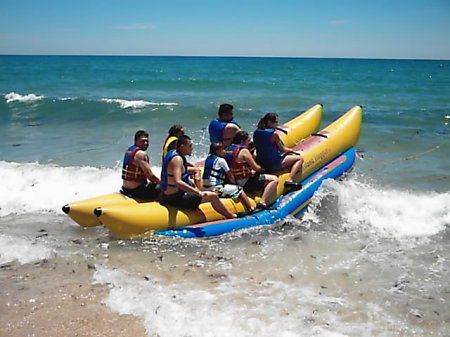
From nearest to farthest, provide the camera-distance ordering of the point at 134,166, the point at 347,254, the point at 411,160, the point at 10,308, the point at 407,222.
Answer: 1. the point at 10,308
2. the point at 347,254
3. the point at 134,166
4. the point at 407,222
5. the point at 411,160

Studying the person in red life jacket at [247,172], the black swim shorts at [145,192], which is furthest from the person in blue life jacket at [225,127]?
the black swim shorts at [145,192]

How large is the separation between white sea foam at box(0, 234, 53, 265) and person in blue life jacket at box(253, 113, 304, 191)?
2.39 m

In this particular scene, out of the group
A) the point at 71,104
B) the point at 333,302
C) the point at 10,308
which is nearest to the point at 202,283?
the point at 333,302

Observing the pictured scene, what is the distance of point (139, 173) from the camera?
4539mm

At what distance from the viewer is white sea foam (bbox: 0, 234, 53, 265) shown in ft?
13.0

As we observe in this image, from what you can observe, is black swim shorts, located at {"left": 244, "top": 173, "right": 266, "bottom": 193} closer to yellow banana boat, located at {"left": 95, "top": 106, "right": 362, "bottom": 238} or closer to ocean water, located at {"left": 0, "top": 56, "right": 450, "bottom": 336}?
yellow banana boat, located at {"left": 95, "top": 106, "right": 362, "bottom": 238}

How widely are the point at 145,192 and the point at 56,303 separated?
5.24ft

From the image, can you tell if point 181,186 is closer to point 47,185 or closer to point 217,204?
point 217,204

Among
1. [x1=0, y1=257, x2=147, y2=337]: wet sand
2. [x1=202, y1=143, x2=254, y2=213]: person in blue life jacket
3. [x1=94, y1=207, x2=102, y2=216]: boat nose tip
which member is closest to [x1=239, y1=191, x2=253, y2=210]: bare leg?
[x1=202, y1=143, x2=254, y2=213]: person in blue life jacket

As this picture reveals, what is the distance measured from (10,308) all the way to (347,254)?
2.84 metres

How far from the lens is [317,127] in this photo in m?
6.83

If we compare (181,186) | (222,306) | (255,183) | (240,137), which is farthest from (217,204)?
(222,306)

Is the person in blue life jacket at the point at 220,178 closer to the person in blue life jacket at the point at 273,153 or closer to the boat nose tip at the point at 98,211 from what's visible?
the person in blue life jacket at the point at 273,153

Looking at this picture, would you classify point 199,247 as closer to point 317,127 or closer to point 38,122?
point 317,127
